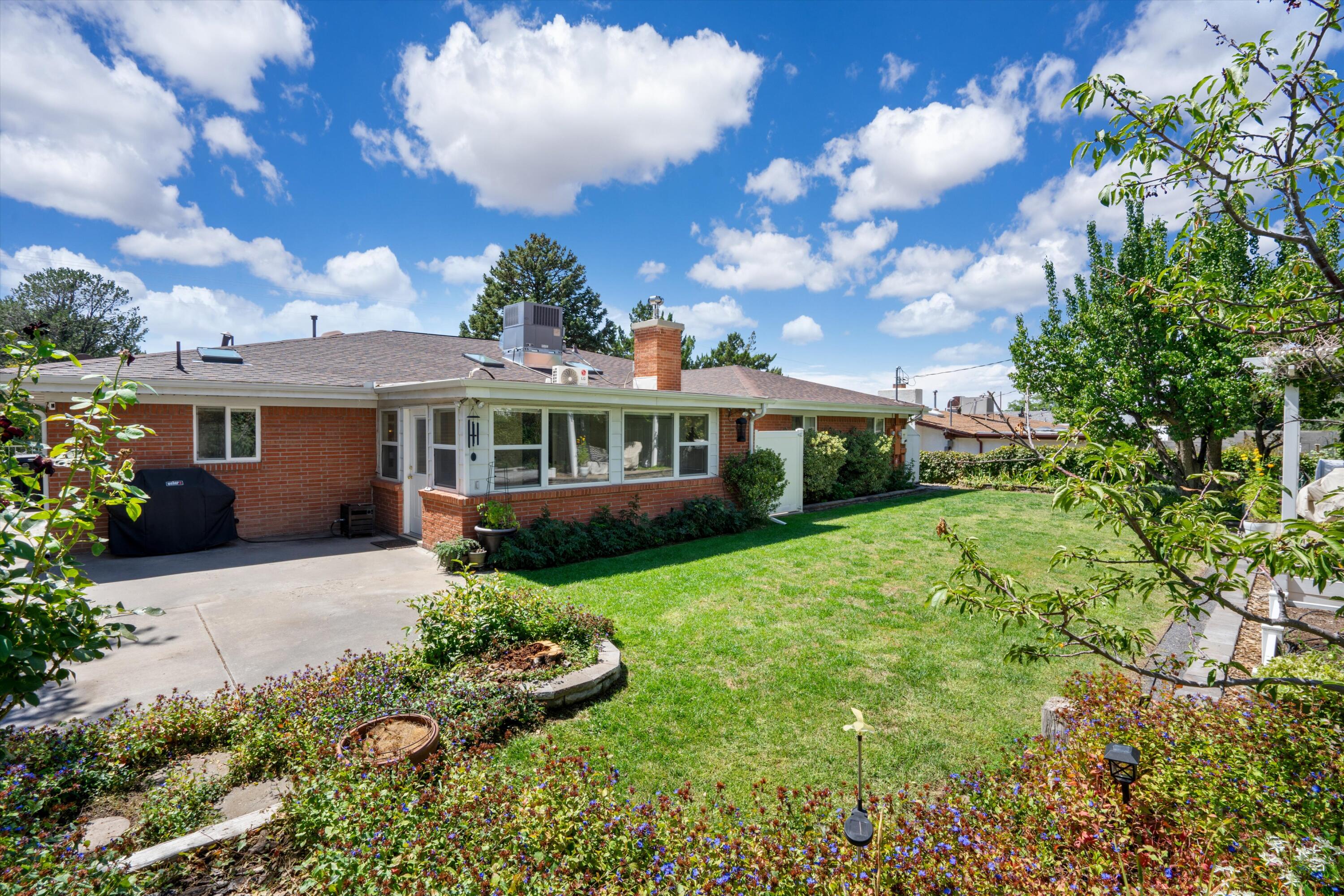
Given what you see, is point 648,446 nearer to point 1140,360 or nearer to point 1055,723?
point 1055,723

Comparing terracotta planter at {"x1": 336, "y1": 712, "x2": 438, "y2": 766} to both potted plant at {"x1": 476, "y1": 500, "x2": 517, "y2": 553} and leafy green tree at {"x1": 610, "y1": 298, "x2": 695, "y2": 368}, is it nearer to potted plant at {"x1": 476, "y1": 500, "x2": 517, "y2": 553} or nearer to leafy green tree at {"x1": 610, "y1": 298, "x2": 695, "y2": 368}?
potted plant at {"x1": 476, "y1": 500, "x2": 517, "y2": 553}

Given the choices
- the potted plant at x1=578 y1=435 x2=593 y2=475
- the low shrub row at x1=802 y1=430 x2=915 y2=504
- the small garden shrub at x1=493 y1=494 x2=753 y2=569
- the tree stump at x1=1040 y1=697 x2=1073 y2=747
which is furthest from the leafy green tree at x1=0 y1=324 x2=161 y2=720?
the low shrub row at x1=802 y1=430 x2=915 y2=504

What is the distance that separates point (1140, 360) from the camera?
13.8 metres

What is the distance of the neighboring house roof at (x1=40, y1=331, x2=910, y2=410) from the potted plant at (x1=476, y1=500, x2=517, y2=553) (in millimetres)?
1951

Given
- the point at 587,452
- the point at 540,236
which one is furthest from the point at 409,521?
the point at 540,236

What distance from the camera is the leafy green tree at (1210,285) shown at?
1.90 metres

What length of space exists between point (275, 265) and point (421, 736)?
1923cm

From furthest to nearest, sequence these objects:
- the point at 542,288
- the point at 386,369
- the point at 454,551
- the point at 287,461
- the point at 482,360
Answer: the point at 542,288 < the point at 482,360 < the point at 386,369 < the point at 287,461 < the point at 454,551

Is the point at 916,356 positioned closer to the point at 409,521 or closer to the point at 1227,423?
the point at 1227,423

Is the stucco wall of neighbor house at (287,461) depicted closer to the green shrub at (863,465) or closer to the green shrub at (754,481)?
the green shrub at (754,481)

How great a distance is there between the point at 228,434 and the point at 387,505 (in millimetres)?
2908

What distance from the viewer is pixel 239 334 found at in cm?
1262

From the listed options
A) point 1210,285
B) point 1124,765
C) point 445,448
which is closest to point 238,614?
point 445,448

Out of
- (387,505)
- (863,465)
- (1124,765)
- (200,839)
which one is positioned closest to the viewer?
(1124,765)
